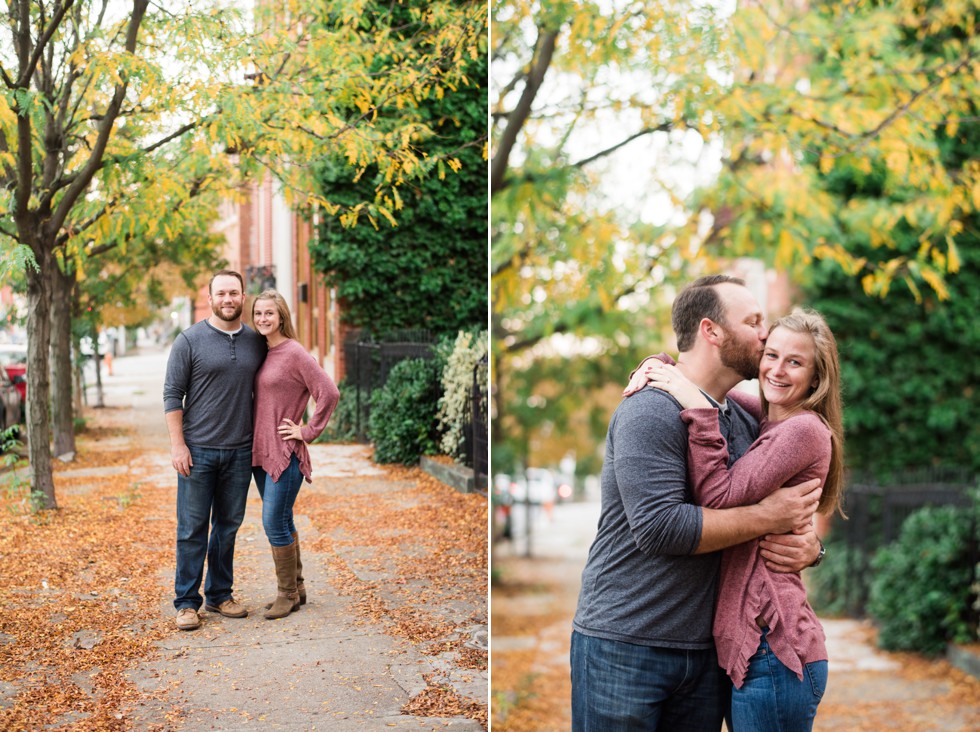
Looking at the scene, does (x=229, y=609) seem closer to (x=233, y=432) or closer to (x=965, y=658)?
(x=233, y=432)

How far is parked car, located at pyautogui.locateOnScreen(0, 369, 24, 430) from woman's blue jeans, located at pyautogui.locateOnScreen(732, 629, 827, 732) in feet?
5.82

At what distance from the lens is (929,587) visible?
6.22 meters

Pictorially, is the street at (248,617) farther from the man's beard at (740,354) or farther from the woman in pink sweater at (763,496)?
the man's beard at (740,354)

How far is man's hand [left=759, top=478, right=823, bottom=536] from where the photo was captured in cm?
187

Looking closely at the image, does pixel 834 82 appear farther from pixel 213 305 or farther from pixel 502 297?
pixel 213 305

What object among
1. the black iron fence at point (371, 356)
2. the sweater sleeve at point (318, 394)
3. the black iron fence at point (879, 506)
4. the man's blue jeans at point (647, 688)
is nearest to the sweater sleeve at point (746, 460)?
A: the man's blue jeans at point (647, 688)

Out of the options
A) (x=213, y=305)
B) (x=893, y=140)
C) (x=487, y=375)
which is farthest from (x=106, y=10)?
(x=893, y=140)

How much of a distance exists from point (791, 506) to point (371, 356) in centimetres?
146

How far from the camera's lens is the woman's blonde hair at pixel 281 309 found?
2.57 meters

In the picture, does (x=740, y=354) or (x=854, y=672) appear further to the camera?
(x=854, y=672)

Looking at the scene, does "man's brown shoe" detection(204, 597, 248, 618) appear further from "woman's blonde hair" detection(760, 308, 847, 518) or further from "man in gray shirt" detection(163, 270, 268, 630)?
"woman's blonde hair" detection(760, 308, 847, 518)

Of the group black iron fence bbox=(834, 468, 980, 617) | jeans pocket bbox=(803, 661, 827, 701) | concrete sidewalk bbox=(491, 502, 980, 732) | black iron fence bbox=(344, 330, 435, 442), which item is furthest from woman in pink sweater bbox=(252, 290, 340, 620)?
black iron fence bbox=(834, 468, 980, 617)

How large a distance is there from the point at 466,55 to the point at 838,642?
5.57m

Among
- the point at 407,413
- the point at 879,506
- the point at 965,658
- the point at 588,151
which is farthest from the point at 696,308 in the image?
the point at 879,506
